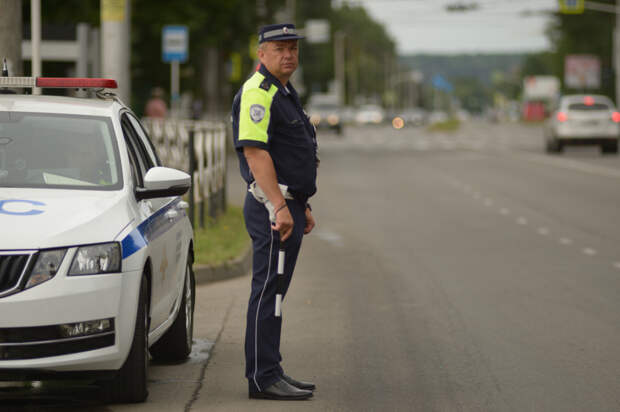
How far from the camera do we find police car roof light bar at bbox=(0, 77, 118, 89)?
656cm

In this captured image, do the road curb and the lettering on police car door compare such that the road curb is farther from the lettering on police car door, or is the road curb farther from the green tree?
the green tree

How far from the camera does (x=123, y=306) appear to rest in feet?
18.6

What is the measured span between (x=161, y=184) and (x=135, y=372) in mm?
988

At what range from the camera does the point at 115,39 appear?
1569 centimetres

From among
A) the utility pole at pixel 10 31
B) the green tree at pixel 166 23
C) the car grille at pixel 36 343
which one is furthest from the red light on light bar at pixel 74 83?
the green tree at pixel 166 23

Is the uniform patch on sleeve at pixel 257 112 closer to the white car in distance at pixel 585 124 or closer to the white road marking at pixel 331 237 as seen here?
the white road marking at pixel 331 237

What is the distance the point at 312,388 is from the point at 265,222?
0.96 m

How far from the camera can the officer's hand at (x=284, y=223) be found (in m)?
6.09

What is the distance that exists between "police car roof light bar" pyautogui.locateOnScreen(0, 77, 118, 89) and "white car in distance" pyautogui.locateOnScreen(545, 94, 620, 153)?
3245cm

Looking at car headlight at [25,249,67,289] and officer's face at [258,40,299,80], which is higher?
officer's face at [258,40,299,80]

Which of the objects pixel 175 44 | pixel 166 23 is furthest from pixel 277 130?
pixel 166 23

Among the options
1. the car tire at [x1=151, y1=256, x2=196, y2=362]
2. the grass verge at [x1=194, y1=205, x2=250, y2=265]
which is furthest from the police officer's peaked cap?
the grass verge at [x1=194, y1=205, x2=250, y2=265]

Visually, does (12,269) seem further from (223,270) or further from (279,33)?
(223,270)

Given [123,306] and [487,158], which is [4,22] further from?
[487,158]
